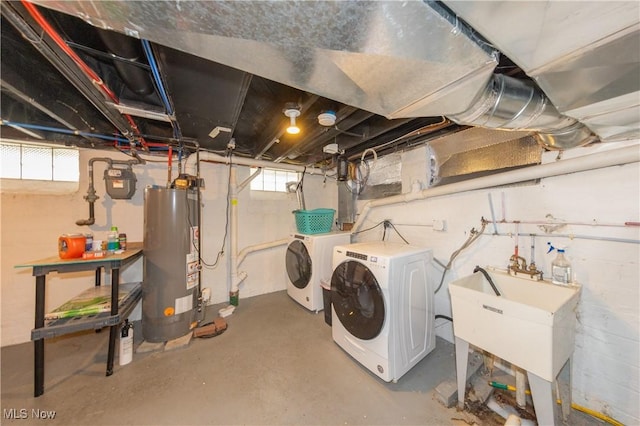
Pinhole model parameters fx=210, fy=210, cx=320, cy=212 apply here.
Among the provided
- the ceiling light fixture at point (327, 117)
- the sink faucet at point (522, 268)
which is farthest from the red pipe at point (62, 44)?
the sink faucet at point (522, 268)

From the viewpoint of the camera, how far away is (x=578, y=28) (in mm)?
604

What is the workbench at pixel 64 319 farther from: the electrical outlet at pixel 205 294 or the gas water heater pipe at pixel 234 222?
the gas water heater pipe at pixel 234 222

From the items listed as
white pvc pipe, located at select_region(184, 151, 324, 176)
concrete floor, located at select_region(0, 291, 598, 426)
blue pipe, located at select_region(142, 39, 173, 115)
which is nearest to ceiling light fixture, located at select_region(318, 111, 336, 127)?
blue pipe, located at select_region(142, 39, 173, 115)

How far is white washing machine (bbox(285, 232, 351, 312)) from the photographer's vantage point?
8.61 feet

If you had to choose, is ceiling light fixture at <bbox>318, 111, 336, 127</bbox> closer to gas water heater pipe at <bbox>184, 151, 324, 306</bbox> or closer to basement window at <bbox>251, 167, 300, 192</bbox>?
gas water heater pipe at <bbox>184, 151, 324, 306</bbox>

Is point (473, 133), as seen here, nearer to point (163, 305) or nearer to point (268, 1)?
point (268, 1)

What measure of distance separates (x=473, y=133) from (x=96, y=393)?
364 cm

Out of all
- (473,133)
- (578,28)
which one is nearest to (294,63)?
(578,28)

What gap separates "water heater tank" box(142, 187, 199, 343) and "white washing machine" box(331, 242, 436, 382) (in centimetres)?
156

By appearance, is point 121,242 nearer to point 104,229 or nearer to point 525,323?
point 104,229

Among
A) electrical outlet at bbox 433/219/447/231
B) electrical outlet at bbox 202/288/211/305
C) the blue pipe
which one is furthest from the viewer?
electrical outlet at bbox 202/288/211/305

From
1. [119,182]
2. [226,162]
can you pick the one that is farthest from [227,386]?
[226,162]

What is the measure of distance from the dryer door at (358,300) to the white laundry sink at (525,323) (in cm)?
52

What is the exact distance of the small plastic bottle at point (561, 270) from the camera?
1418 mm
